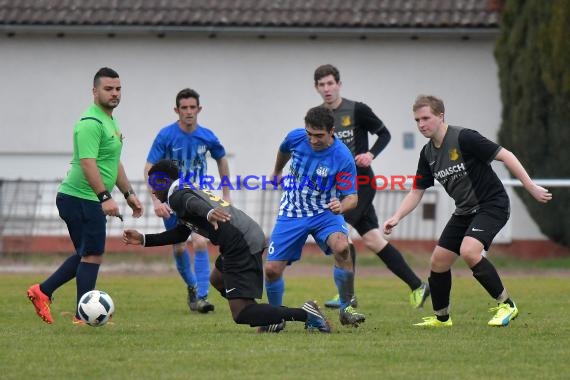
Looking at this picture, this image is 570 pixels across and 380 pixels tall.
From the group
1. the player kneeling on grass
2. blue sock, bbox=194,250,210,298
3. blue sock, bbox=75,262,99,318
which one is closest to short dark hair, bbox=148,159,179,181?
the player kneeling on grass

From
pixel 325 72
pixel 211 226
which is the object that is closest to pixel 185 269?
pixel 325 72

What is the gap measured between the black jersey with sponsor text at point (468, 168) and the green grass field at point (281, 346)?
0.99m

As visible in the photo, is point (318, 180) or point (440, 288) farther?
point (318, 180)

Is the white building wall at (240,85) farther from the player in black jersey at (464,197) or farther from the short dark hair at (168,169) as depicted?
the short dark hair at (168,169)

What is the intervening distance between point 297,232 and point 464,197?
4.35 feet

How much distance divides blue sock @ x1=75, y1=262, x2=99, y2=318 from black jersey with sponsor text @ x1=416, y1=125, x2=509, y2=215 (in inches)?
112

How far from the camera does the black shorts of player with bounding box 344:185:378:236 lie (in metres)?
12.0

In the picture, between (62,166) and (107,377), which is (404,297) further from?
(62,166)

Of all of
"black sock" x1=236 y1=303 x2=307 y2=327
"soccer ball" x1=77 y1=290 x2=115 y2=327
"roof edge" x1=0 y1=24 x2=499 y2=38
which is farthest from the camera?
"roof edge" x1=0 y1=24 x2=499 y2=38

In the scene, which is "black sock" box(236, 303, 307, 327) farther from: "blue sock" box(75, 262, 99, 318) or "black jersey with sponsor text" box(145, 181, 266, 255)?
"blue sock" box(75, 262, 99, 318)

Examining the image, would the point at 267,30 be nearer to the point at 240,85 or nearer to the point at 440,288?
the point at 240,85

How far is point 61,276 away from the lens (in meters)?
10.0

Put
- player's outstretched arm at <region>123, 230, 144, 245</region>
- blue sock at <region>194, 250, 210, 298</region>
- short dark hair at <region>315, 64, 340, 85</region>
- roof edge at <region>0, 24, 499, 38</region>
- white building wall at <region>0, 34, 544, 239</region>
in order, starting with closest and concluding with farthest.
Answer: player's outstretched arm at <region>123, 230, 144, 245</region>
short dark hair at <region>315, 64, 340, 85</region>
blue sock at <region>194, 250, 210, 298</region>
roof edge at <region>0, 24, 499, 38</region>
white building wall at <region>0, 34, 544, 239</region>

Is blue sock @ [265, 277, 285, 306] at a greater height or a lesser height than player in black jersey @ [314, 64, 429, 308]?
lesser
